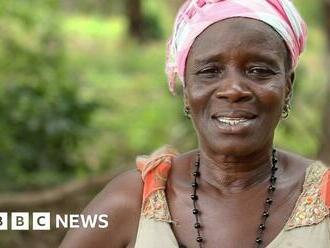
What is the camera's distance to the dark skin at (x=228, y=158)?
4.06 ft

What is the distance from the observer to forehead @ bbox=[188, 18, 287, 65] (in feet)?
4.07

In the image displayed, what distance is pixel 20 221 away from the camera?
6.91ft

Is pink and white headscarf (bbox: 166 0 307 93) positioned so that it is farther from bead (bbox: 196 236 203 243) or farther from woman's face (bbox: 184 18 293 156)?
bead (bbox: 196 236 203 243)

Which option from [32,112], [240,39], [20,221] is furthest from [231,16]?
[32,112]

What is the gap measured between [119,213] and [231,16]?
1.20ft

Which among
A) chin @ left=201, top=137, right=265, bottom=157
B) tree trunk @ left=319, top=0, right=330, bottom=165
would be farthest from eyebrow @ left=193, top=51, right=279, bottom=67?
tree trunk @ left=319, top=0, right=330, bottom=165

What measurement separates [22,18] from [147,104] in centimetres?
209

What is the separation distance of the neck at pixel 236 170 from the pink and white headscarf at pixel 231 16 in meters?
0.15

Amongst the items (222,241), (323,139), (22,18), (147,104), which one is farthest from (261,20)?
(147,104)

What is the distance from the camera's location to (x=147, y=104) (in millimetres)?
5742

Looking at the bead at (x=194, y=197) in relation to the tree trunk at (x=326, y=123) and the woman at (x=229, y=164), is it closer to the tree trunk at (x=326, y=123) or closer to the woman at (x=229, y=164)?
the woman at (x=229, y=164)

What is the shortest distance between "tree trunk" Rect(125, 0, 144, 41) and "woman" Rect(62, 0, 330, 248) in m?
6.80

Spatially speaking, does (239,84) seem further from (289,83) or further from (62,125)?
(62,125)

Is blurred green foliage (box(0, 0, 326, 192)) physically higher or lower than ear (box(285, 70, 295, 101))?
higher
